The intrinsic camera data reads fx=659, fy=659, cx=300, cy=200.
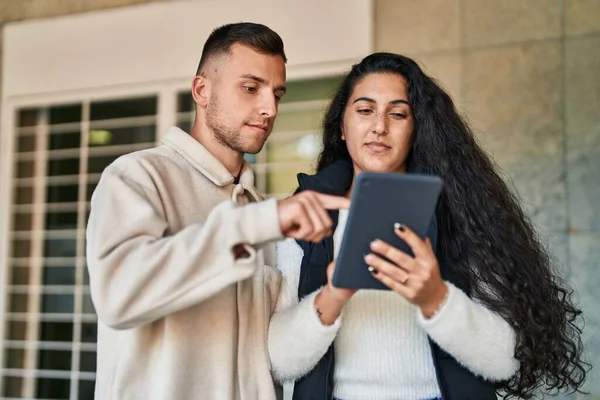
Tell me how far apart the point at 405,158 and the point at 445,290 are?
539mm

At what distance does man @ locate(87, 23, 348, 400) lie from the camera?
1311 mm

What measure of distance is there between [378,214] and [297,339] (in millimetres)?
488

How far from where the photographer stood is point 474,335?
1.58 meters

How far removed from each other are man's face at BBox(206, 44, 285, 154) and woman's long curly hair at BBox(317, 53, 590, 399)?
0.37 meters

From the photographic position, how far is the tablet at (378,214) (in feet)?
4.12

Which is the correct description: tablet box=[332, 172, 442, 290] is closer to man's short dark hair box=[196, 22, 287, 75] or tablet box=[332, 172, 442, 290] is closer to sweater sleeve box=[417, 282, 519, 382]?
sweater sleeve box=[417, 282, 519, 382]

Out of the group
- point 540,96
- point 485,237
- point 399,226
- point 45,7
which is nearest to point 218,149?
point 399,226

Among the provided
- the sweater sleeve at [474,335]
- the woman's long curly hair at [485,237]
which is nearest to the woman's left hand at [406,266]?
the sweater sleeve at [474,335]

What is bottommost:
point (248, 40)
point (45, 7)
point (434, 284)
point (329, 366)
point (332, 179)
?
point (329, 366)

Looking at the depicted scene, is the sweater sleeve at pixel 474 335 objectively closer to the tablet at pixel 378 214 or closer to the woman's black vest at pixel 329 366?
the woman's black vest at pixel 329 366

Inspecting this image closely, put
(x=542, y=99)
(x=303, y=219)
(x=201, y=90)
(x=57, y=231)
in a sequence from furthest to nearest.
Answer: (x=57, y=231) < (x=542, y=99) < (x=201, y=90) < (x=303, y=219)

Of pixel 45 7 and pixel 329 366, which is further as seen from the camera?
pixel 45 7

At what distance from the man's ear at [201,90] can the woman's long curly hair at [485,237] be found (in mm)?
470

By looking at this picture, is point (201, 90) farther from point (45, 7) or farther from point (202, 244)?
point (45, 7)
